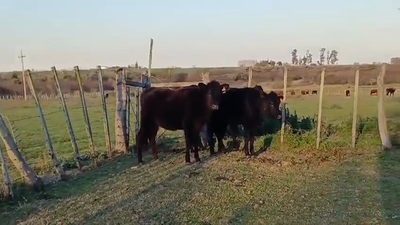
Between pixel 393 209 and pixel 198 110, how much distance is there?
517 cm

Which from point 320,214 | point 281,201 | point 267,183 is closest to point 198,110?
point 267,183

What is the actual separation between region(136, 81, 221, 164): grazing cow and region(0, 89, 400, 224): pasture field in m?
0.60

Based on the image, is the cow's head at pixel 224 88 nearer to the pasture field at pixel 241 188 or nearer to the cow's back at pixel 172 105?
the cow's back at pixel 172 105

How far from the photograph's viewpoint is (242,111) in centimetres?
1209

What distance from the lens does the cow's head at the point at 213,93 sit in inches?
435

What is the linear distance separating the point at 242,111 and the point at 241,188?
4.09 m

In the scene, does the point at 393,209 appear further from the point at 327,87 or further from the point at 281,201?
the point at 327,87

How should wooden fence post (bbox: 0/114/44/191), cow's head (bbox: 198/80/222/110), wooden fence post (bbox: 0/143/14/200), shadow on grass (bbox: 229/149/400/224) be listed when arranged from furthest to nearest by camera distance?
cow's head (bbox: 198/80/222/110), wooden fence post (bbox: 0/114/44/191), wooden fence post (bbox: 0/143/14/200), shadow on grass (bbox: 229/149/400/224)

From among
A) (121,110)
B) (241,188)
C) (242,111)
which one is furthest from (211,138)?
(241,188)

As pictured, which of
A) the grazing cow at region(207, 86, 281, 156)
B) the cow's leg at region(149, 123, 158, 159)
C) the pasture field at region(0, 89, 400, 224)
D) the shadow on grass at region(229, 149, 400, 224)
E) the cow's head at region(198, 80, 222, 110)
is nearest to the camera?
the shadow on grass at region(229, 149, 400, 224)

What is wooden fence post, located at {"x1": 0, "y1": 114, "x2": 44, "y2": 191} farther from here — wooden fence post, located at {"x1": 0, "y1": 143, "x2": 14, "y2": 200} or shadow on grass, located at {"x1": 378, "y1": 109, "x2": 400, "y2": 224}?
shadow on grass, located at {"x1": 378, "y1": 109, "x2": 400, "y2": 224}

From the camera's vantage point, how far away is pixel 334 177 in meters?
9.14

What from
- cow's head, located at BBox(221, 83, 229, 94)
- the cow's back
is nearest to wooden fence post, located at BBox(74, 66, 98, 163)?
the cow's back

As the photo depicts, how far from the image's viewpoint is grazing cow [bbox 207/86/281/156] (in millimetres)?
12055
